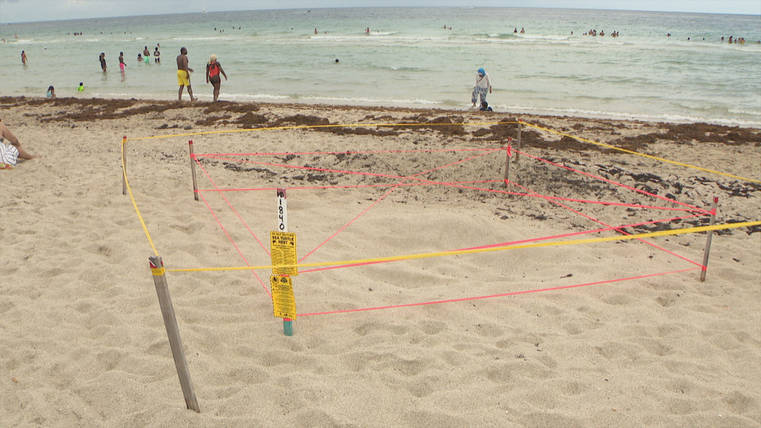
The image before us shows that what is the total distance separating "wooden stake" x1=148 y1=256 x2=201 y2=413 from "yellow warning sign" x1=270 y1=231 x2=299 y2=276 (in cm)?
79

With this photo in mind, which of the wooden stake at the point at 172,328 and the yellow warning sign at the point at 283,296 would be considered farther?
the yellow warning sign at the point at 283,296

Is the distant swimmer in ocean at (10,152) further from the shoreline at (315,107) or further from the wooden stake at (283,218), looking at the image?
the wooden stake at (283,218)

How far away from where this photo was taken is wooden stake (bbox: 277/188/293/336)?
3090mm

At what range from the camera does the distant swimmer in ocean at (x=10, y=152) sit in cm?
747

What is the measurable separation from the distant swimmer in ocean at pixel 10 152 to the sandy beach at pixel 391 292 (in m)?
0.28

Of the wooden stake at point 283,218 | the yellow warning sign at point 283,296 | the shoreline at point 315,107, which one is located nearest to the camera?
the wooden stake at point 283,218

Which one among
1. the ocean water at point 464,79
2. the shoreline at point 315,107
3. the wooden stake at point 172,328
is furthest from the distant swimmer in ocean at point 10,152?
the ocean water at point 464,79

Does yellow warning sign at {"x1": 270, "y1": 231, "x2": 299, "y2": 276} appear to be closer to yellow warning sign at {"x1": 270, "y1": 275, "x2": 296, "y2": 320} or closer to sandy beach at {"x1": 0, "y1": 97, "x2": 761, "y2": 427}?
yellow warning sign at {"x1": 270, "y1": 275, "x2": 296, "y2": 320}

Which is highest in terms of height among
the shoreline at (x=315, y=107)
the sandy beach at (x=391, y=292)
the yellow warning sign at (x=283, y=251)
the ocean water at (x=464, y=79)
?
the ocean water at (x=464, y=79)

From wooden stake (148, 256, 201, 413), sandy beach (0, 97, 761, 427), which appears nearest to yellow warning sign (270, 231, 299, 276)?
sandy beach (0, 97, 761, 427)

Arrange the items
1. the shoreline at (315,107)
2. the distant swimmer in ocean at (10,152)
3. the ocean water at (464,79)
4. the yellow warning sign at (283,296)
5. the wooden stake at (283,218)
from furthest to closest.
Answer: the ocean water at (464,79), the shoreline at (315,107), the distant swimmer in ocean at (10,152), the yellow warning sign at (283,296), the wooden stake at (283,218)

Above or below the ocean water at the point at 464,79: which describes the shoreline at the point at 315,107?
below

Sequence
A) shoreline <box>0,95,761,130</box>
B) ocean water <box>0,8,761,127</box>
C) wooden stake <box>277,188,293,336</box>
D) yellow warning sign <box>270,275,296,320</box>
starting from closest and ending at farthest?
1. wooden stake <box>277,188,293,336</box>
2. yellow warning sign <box>270,275,296,320</box>
3. shoreline <box>0,95,761,130</box>
4. ocean water <box>0,8,761,127</box>

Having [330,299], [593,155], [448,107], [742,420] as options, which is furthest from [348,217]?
[448,107]
